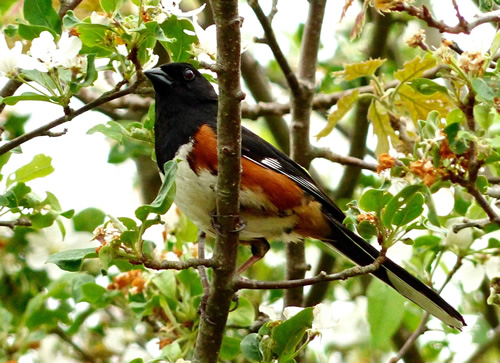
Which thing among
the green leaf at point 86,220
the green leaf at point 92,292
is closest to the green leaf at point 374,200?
the green leaf at point 92,292

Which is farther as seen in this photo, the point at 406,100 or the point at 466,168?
the point at 406,100

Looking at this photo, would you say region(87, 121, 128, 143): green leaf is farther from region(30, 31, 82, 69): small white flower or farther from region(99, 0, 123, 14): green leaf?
region(99, 0, 123, 14): green leaf

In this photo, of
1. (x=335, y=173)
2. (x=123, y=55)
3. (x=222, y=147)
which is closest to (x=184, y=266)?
(x=222, y=147)

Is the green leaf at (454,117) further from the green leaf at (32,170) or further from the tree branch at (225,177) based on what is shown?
the green leaf at (32,170)

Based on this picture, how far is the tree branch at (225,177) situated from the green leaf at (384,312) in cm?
81

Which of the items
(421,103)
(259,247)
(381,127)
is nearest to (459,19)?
(421,103)

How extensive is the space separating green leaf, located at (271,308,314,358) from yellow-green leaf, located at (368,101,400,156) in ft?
3.75

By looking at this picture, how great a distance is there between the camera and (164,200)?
2.16 metres

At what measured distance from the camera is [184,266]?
235cm

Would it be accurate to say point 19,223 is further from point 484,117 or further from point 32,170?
point 484,117

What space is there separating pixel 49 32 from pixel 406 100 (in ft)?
4.89

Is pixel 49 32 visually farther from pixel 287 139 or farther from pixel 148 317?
pixel 287 139

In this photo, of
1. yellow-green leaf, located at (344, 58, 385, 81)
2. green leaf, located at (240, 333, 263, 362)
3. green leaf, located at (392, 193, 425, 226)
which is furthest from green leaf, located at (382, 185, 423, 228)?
yellow-green leaf, located at (344, 58, 385, 81)

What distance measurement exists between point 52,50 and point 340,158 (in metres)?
1.62
